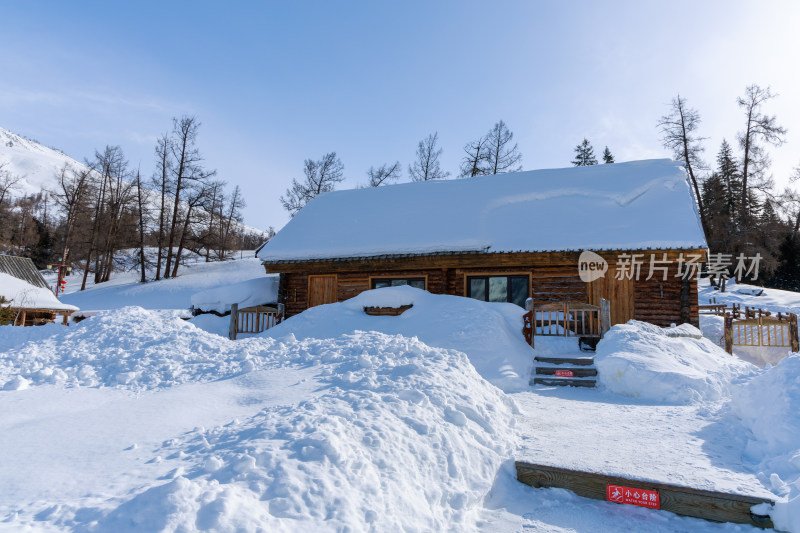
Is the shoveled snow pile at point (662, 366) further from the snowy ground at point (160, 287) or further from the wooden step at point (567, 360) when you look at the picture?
→ the snowy ground at point (160, 287)

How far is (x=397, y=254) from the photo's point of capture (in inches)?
577

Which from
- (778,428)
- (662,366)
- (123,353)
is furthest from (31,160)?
(778,428)

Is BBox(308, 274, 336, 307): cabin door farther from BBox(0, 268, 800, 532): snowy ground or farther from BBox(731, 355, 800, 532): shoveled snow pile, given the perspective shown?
BBox(731, 355, 800, 532): shoveled snow pile

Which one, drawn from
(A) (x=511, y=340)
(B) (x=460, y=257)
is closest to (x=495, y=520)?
(A) (x=511, y=340)

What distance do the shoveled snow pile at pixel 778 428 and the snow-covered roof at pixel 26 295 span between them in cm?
2469

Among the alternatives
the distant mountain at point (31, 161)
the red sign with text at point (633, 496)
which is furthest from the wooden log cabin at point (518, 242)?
the distant mountain at point (31, 161)

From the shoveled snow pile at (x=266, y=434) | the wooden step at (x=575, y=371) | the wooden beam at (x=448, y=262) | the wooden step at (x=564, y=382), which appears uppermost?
the wooden beam at (x=448, y=262)

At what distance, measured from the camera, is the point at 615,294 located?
43.5ft

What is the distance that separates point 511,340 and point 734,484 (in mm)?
5947

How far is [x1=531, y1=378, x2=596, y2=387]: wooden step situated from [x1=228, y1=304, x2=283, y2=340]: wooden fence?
8.50 m

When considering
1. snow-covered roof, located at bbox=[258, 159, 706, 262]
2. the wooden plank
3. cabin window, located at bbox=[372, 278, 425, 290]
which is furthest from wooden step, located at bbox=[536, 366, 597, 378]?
cabin window, located at bbox=[372, 278, 425, 290]

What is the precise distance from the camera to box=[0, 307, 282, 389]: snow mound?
515 centimetres

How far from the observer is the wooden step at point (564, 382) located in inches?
333

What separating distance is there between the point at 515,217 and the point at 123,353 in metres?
12.4
